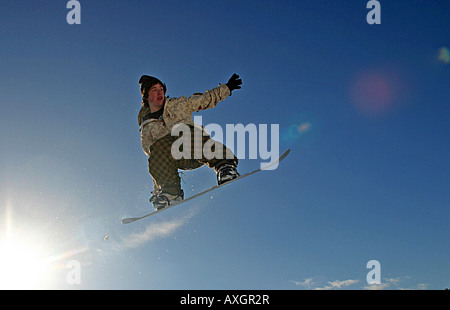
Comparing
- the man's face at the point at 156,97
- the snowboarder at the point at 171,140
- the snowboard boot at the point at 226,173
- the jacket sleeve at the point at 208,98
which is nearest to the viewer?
the snowboard boot at the point at 226,173

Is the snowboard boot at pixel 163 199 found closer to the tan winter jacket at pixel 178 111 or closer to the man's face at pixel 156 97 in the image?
the tan winter jacket at pixel 178 111

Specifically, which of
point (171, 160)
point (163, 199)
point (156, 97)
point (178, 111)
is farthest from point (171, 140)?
point (163, 199)

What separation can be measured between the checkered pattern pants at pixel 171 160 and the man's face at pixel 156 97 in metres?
0.72

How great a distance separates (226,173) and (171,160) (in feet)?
3.53

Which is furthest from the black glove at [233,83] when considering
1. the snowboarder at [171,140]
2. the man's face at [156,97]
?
the man's face at [156,97]

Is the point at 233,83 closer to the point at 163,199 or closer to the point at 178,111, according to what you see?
the point at 178,111

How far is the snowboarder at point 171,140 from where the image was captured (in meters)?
6.97

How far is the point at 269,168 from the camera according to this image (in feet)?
23.7

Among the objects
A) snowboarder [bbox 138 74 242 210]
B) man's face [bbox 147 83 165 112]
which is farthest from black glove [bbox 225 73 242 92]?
man's face [bbox 147 83 165 112]

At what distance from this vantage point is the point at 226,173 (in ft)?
22.5

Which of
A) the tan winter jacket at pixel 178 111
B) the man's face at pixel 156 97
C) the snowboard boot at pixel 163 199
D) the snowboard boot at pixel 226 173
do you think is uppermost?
the man's face at pixel 156 97
